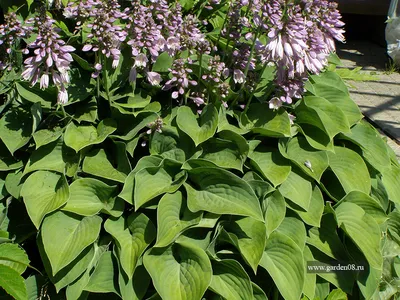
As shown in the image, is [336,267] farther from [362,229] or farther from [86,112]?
[86,112]

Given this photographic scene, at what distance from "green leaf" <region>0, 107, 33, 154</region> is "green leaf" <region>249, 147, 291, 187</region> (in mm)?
1183

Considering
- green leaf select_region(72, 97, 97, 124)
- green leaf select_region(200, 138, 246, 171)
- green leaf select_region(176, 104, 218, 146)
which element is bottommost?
green leaf select_region(200, 138, 246, 171)

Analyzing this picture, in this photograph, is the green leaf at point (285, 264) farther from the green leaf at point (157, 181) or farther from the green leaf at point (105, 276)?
the green leaf at point (105, 276)

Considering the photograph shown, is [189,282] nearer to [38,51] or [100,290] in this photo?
[100,290]

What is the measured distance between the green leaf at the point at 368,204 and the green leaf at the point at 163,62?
1180 mm

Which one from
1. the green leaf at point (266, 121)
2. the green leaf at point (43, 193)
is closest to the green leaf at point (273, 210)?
the green leaf at point (266, 121)

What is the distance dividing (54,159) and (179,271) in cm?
88

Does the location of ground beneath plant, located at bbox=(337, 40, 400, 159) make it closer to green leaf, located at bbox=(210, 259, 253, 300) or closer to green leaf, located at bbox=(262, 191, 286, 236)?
green leaf, located at bbox=(262, 191, 286, 236)

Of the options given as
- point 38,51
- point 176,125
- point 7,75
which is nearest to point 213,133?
point 176,125

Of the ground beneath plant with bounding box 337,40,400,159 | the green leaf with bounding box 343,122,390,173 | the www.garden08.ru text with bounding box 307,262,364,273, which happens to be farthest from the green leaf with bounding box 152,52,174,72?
the ground beneath plant with bounding box 337,40,400,159

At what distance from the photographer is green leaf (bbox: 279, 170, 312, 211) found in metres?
2.71

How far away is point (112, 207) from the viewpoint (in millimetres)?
2646

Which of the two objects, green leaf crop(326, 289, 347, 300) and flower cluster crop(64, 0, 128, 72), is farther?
green leaf crop(326, 289, 347, 300)

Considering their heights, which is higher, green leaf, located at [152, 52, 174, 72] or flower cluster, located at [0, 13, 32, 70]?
flower cluster, located at [0, 13, 32, 70]
